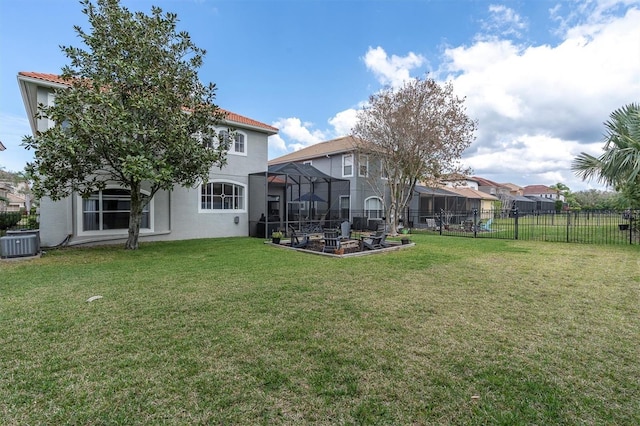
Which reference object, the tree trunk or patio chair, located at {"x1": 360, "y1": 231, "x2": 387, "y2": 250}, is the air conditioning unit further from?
patio chair, located at {"x1": 360, "y1": 231, "x2": 387, "y2": 250}

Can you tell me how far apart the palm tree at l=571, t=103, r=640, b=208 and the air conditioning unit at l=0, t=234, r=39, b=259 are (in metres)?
18.3

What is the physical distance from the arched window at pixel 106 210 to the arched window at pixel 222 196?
3123 mm

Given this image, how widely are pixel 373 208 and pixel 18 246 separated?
18.0 metres

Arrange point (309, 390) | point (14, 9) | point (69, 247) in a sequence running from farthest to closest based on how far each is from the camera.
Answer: point (69, 247)
point (14, 9)
point (309, 390)

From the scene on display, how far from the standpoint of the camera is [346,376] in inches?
113

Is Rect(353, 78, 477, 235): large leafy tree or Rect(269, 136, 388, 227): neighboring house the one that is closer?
Rect(353, 78, 477, 235): large leafy tree

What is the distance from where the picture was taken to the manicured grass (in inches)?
95.3

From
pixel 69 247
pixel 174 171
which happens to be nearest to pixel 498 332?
pixel 174 171

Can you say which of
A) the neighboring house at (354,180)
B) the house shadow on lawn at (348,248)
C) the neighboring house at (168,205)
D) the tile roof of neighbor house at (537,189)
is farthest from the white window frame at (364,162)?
the tile roof of neighbor house at (537,189)

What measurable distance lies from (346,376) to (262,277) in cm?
408

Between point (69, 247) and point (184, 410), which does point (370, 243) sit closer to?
point (184, 410)

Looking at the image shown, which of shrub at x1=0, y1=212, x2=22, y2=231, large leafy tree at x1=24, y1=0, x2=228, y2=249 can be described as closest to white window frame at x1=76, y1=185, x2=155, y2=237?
large leafy tree at x1=24, y1=0, x2=228, y2=249

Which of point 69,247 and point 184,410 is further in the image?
point 69,247

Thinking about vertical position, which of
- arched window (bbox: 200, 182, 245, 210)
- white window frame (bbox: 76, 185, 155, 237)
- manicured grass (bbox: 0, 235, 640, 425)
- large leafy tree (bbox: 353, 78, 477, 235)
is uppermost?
large leafy tree (bbox: 353, 78, 477, 235)
